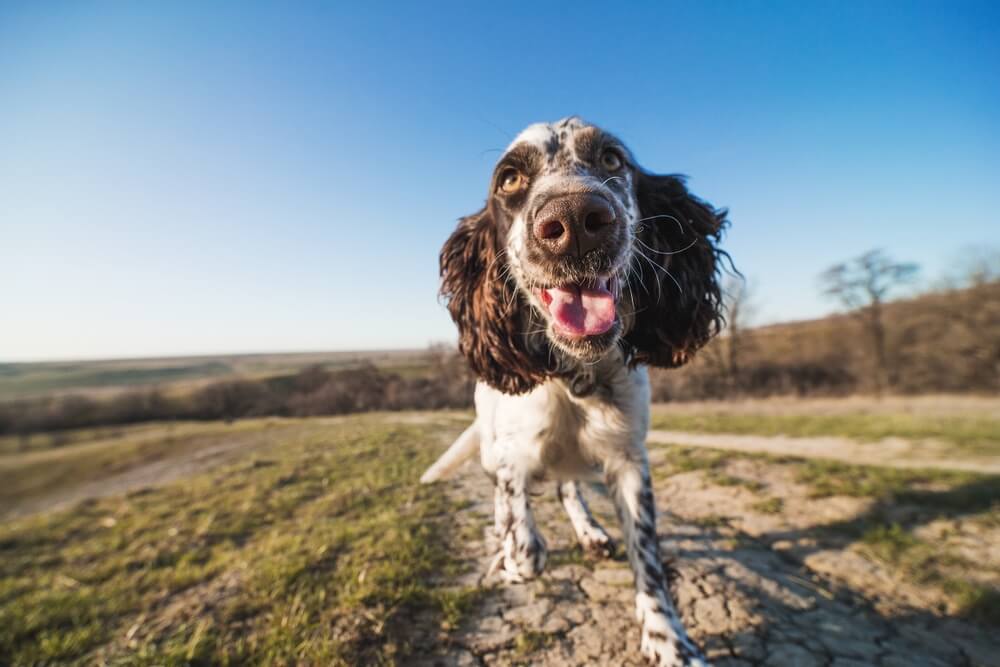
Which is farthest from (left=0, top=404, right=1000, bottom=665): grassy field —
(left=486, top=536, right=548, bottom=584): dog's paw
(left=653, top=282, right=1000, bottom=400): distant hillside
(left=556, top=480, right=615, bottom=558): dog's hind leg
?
(left=653, top=282, right=1000, bottom=400): distant hillside

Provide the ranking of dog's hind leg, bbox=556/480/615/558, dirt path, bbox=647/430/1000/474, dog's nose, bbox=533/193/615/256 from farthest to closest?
dirt path, bbox=647/430/1000/474 → dog's hind leg, bbox=556/480/615/558 → dog's nose, bbox=533/193/615/256

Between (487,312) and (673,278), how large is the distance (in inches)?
48.9

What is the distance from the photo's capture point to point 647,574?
2.22 m

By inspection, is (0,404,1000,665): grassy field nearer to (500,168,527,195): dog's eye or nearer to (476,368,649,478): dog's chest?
(476,368,649,478): dog's chest

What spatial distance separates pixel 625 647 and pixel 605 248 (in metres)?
2.12

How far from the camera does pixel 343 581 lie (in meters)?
2.71

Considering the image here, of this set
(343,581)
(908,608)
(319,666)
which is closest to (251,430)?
(343,581)

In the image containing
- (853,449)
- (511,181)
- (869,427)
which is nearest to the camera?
(511,181)

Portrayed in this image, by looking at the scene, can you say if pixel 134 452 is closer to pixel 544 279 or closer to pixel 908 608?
pixel 544 279

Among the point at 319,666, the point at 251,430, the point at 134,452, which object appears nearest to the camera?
the point at 319,666

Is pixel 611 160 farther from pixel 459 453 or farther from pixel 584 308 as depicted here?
pixel 459 453

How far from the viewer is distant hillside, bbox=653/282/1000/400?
14.2 metres

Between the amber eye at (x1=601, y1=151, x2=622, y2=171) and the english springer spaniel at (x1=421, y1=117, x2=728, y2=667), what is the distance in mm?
13

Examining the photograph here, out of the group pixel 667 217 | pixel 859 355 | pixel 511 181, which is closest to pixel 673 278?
pixel 667 217
